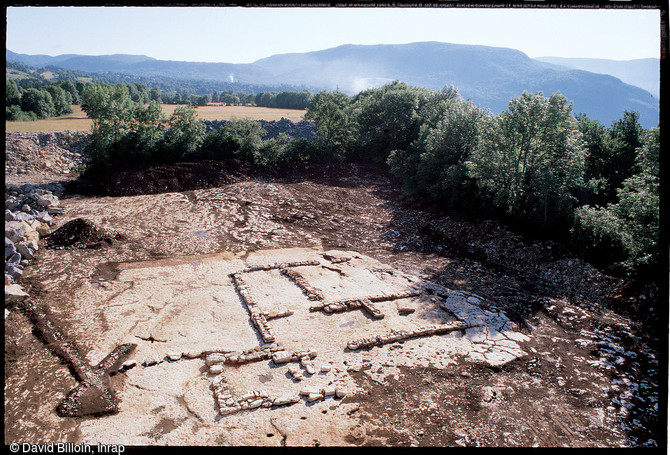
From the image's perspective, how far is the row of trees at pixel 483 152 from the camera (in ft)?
40.1

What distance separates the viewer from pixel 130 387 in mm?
7645

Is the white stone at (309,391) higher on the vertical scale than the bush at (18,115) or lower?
lower

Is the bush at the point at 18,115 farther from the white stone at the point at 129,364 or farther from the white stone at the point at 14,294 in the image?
the white stone at the point at 129,364

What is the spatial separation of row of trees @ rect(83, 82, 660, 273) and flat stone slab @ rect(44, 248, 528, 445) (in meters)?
4.88

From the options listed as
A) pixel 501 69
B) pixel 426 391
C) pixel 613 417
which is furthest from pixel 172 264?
pixel 501 69

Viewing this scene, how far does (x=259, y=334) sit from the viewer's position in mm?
9555

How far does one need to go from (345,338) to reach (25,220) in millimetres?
12974

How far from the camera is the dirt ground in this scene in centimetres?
679

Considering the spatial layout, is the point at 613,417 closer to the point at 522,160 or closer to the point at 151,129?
the point at 522,160

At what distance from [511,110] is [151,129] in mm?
19960

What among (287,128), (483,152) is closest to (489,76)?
(287,128)

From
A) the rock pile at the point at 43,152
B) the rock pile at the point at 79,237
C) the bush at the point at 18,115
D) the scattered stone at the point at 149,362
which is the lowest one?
the scattered stone at the point at 149,362

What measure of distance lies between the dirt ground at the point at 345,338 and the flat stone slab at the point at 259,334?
48 mm

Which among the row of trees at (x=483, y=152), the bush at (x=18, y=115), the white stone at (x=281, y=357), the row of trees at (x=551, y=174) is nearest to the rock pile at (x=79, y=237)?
the white stone at (x=281, y=357)
